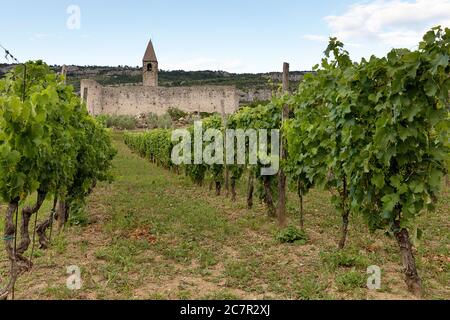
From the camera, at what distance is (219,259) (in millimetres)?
5875

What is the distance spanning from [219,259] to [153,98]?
69.6 meters

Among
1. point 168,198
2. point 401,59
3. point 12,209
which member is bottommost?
point 168,198

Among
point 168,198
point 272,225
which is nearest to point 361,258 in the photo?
point 272,225

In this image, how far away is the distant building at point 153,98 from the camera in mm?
71688

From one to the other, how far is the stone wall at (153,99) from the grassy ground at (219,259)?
64.7m

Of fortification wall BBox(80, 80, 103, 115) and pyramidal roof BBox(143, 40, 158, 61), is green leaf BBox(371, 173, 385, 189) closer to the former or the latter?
fortification wall BBox(80, 80, 103, 115)

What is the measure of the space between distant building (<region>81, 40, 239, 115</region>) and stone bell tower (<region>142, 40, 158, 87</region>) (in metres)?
3.63

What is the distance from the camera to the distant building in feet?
235

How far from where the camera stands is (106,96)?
237 ft

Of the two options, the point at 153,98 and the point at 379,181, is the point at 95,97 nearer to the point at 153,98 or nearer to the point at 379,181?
the point at 153,98

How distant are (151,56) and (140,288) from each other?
76199 millimetres

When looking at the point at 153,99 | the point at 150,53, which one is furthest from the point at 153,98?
the point at 150,53

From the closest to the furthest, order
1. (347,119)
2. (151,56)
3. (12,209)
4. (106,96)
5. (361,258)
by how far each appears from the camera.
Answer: (12,209) → (347,119) → (361,258) → (106,96) → (151,56)
